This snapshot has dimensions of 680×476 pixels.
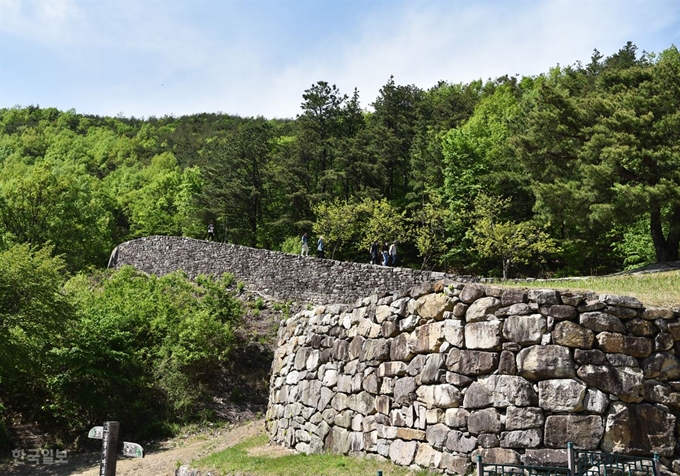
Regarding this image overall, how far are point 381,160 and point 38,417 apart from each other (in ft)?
80.2

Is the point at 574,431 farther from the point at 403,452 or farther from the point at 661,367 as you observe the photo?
the point at 403,452

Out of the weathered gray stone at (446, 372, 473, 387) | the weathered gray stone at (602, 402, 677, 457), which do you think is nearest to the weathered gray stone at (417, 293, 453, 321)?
the weathered gray stone at (446, 372, 473, 387)

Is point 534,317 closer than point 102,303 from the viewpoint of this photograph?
Yes

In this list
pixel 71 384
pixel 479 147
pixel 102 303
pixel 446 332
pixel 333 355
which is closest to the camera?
pixel 446 332

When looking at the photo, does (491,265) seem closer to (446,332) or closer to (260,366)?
(260,366)

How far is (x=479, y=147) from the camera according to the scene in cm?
3341

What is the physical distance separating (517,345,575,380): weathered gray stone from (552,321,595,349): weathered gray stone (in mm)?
107

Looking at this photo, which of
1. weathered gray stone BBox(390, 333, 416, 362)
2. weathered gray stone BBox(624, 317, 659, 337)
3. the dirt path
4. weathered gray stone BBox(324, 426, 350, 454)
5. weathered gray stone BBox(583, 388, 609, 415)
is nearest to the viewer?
weathered gray stone BBox(583, 388, 609, 415)

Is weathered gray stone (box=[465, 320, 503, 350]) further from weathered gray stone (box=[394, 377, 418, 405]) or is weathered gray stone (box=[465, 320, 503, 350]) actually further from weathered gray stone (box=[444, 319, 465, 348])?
weathered gray stone (box=[394, 377, 418, 405])

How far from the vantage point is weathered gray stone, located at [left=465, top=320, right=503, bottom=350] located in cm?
778

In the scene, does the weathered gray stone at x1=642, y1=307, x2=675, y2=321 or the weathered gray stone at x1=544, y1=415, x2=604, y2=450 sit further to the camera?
the weathered gray stone at x1=642, y1=307, x2=675, y2=321

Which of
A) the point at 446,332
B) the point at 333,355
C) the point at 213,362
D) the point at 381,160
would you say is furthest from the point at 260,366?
the point at 381,160

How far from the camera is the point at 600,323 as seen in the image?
758cm

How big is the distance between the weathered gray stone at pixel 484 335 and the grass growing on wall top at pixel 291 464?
6.26 feet
